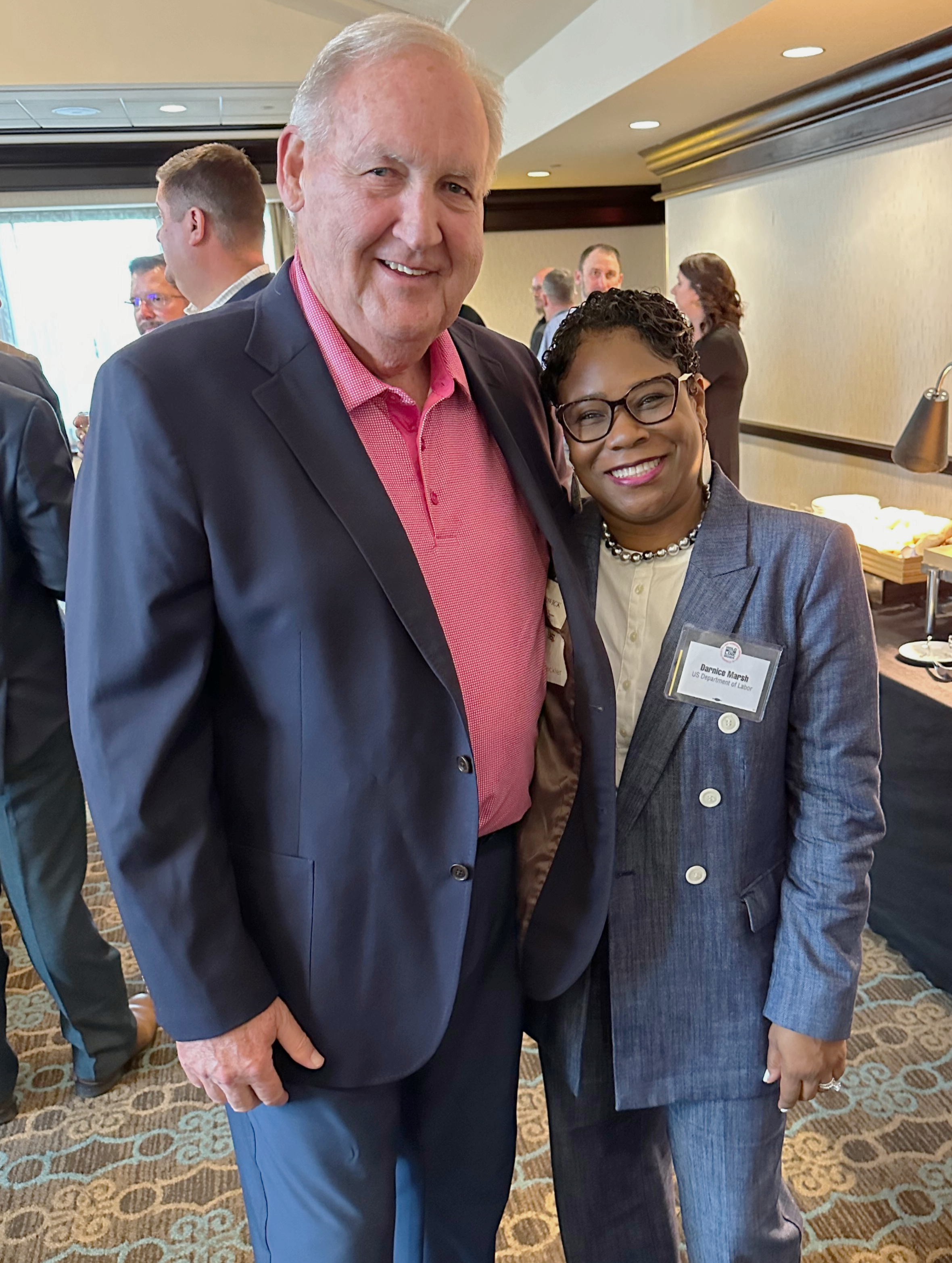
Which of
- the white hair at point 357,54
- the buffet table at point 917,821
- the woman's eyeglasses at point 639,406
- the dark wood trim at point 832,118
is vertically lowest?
the buffet table at point 917,821

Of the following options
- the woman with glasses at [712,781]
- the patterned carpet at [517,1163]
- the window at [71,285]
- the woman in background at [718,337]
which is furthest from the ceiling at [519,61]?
the patterned carpet at [517,1163]

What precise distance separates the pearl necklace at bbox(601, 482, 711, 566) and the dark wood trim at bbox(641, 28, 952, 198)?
8.99ft

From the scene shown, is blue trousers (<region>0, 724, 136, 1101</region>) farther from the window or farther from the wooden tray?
the window

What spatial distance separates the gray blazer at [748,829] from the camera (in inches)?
43.8

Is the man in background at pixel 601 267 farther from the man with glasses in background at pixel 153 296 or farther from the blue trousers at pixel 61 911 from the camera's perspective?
the blue trousers at pixel 61 911

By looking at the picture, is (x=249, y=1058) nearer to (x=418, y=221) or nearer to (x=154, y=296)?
(x=418, y=221)

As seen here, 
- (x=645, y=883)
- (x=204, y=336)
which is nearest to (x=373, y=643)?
(x=204, y=336)

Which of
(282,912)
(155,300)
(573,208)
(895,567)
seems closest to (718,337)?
(895,567)

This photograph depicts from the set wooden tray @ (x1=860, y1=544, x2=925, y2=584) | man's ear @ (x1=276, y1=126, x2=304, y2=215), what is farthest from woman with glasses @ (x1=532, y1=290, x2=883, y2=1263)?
wooden tray @ (x1=860, y1=544, x2=925, y2=584)

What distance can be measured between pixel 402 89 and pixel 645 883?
0.91 meters

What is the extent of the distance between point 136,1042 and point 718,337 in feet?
10.7

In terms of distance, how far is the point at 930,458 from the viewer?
8.56 ft

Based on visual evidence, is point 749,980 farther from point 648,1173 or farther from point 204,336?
point 204,336

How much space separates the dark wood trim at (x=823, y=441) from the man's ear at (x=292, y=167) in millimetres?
2771
